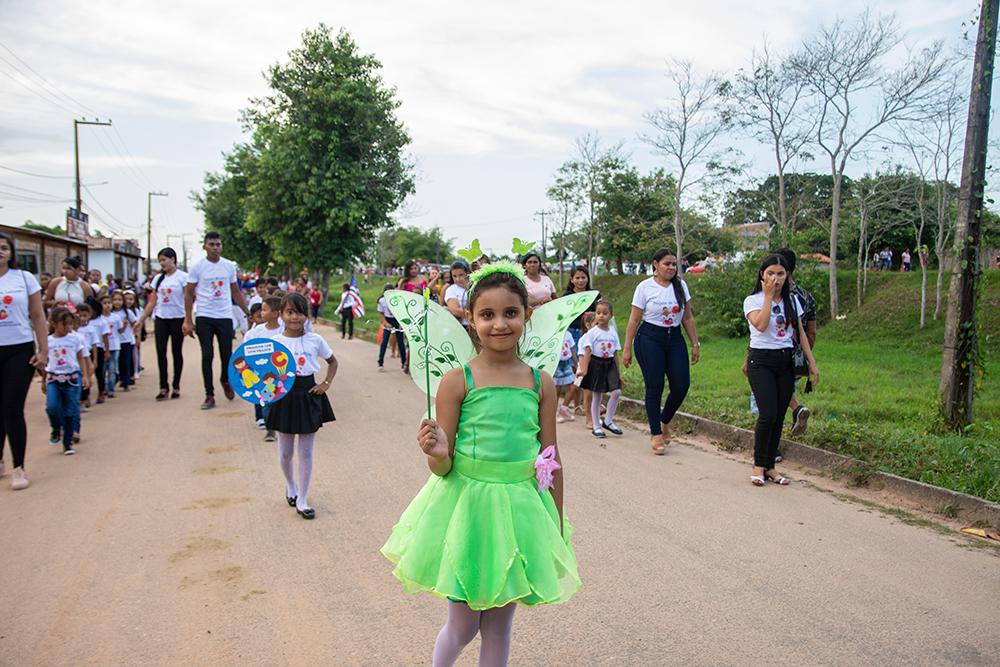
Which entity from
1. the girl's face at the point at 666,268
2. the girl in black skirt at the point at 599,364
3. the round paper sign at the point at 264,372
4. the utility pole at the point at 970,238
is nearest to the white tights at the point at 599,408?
the girl in black skirt at the point at 599,364

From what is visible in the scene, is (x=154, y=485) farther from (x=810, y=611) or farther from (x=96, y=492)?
(x=810, y=611)

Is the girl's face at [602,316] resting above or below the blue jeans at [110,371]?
above

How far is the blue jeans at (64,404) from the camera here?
23.7 ft

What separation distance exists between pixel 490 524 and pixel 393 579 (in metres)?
1.84

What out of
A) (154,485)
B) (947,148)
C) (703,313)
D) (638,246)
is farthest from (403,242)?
(154,485)

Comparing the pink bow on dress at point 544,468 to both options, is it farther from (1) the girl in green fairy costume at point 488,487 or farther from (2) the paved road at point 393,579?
(2) the paved road at point 393,579

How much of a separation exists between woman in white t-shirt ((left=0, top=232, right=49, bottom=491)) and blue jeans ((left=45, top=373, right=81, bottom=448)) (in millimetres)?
1087

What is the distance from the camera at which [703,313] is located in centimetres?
2389

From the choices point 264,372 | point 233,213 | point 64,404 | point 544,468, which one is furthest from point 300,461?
point 233,213

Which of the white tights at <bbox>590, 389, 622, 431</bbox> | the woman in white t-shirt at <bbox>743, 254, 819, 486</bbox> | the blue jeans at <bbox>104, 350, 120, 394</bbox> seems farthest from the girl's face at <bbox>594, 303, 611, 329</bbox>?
the blue jeans at <bbox>104, 350, 120, 394</bbox>

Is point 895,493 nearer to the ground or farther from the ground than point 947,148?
nearer to the ground

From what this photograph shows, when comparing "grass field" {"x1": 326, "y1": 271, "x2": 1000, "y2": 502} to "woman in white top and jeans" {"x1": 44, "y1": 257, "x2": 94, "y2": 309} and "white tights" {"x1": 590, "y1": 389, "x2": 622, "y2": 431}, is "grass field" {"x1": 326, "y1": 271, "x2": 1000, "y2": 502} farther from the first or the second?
"woman in white top and jeans" {"x1": 44, "y1": 257, "x2": 94, "y2": 309}

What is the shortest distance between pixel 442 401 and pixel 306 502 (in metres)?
3.00

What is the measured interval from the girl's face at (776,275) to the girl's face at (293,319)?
364 cm
